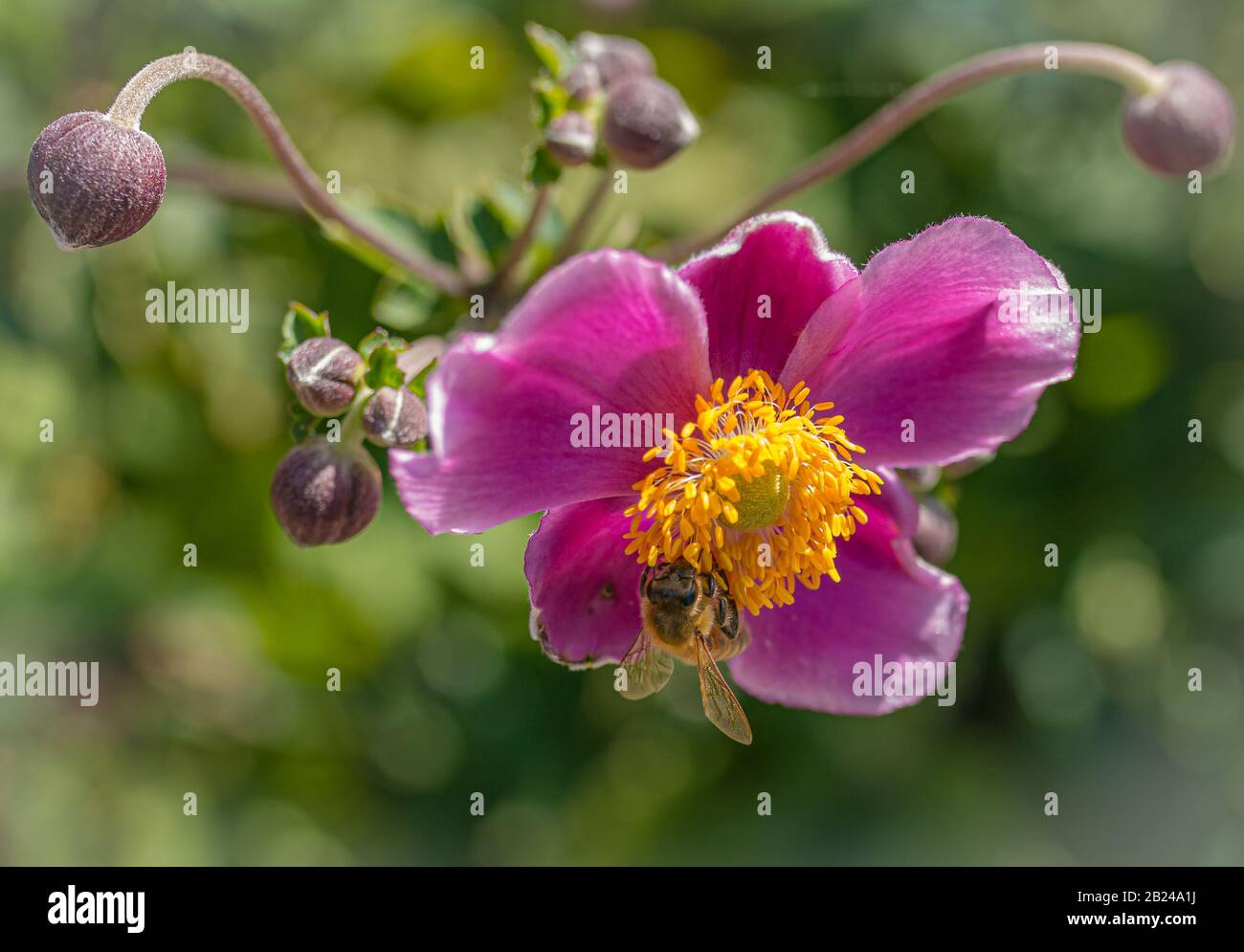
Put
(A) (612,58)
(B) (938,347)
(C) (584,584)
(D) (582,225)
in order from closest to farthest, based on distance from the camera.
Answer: (B) (938,347) → (C) (584,584) → (A) (612,58) → (D) (582,225)

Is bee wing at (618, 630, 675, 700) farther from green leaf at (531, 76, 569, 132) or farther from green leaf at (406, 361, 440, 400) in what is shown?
green leaf at (531, 76, 569, 132)

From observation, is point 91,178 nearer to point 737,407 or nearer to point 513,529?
point 737,407

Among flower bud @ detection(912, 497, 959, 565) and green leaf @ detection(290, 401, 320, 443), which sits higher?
green leaf @ detection(290, 401, 320, 443)

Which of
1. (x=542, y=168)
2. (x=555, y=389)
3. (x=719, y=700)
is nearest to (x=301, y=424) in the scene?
(x=555, y=389)

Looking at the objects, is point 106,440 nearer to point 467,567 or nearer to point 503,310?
point 467,567

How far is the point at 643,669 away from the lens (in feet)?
8.16

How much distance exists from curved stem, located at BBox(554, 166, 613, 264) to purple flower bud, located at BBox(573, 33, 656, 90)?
0.79 ft

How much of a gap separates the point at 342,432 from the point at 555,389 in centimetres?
44

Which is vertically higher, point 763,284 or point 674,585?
point 763,284

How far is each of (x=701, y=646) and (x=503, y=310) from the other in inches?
44.0

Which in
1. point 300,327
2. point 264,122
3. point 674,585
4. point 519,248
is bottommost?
point 674,585

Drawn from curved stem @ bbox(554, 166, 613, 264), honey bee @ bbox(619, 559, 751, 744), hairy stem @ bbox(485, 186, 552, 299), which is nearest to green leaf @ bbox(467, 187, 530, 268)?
hairy stem @ bbox(485, 186, 552, 299)

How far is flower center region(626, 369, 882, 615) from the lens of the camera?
91.7 inches
